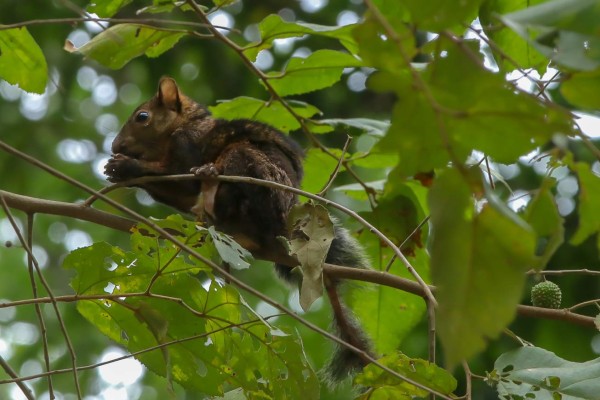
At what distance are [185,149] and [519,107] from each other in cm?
244

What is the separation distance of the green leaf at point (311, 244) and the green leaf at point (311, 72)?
19.5 inches

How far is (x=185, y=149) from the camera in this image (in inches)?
135

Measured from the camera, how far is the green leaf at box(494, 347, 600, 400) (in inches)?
73.4

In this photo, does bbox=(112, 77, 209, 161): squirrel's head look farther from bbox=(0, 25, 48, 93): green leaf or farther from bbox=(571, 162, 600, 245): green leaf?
bbox=(571, 162, 600, 245): green leaf

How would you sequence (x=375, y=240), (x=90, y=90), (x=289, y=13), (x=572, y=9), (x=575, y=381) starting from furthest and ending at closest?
(x=90, y=90) → (x=289, y=13) → (x=375, y=240) → (x=575, y=381) → (x=572, y=9)

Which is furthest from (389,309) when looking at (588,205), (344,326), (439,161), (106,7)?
(439,161)

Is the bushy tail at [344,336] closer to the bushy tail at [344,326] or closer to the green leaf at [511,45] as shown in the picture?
the bushy tail at [344,326]

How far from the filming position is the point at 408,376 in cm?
198

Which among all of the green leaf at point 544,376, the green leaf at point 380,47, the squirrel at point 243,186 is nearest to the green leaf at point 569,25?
the green leaf at point 380,47

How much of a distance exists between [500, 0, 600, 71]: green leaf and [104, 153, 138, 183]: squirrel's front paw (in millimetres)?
2174

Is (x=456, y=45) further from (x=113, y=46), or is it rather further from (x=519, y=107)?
(x=113, y=46)

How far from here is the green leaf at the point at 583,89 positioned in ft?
3.75

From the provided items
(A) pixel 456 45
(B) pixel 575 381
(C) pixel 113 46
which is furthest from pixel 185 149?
(A) pixel 456 45

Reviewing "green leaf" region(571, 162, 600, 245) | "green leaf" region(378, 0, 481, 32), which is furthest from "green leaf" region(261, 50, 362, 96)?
"green leaf" region(378, 0, 481, 32)
